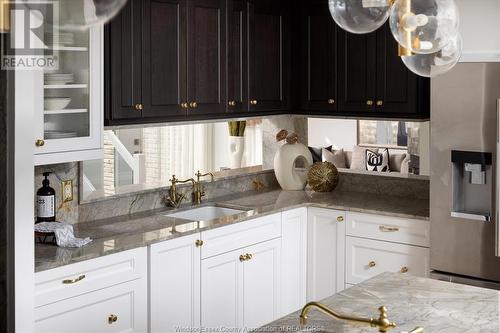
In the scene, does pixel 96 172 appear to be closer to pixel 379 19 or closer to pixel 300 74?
pixel 300 74

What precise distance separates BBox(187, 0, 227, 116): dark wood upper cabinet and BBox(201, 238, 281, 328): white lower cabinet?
87cm

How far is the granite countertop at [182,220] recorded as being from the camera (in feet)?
10.9

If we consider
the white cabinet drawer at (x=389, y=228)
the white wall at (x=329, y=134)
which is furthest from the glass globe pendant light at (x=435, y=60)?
the white wall at (x=329, y=134)

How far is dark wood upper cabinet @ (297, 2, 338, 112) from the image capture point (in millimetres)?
4867

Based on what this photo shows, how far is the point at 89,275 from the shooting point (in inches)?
130

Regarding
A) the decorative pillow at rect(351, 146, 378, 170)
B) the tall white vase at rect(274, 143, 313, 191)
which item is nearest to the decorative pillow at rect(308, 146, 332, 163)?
the decorative pillow at rect(351, 146, 378, 170)

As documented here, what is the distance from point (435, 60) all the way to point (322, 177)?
9.77 feet

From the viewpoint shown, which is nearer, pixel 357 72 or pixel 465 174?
pixel 465 174

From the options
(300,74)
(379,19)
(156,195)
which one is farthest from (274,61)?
(379,19)

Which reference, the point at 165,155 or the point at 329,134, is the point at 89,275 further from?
the point at 165,155

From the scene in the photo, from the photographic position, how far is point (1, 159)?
275cm

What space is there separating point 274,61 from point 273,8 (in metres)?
0.34

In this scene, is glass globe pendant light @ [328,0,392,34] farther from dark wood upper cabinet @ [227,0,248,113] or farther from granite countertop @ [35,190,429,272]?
dark wood upper cabinet @ [227,0,248,113]

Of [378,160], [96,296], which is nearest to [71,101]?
[96,296]
